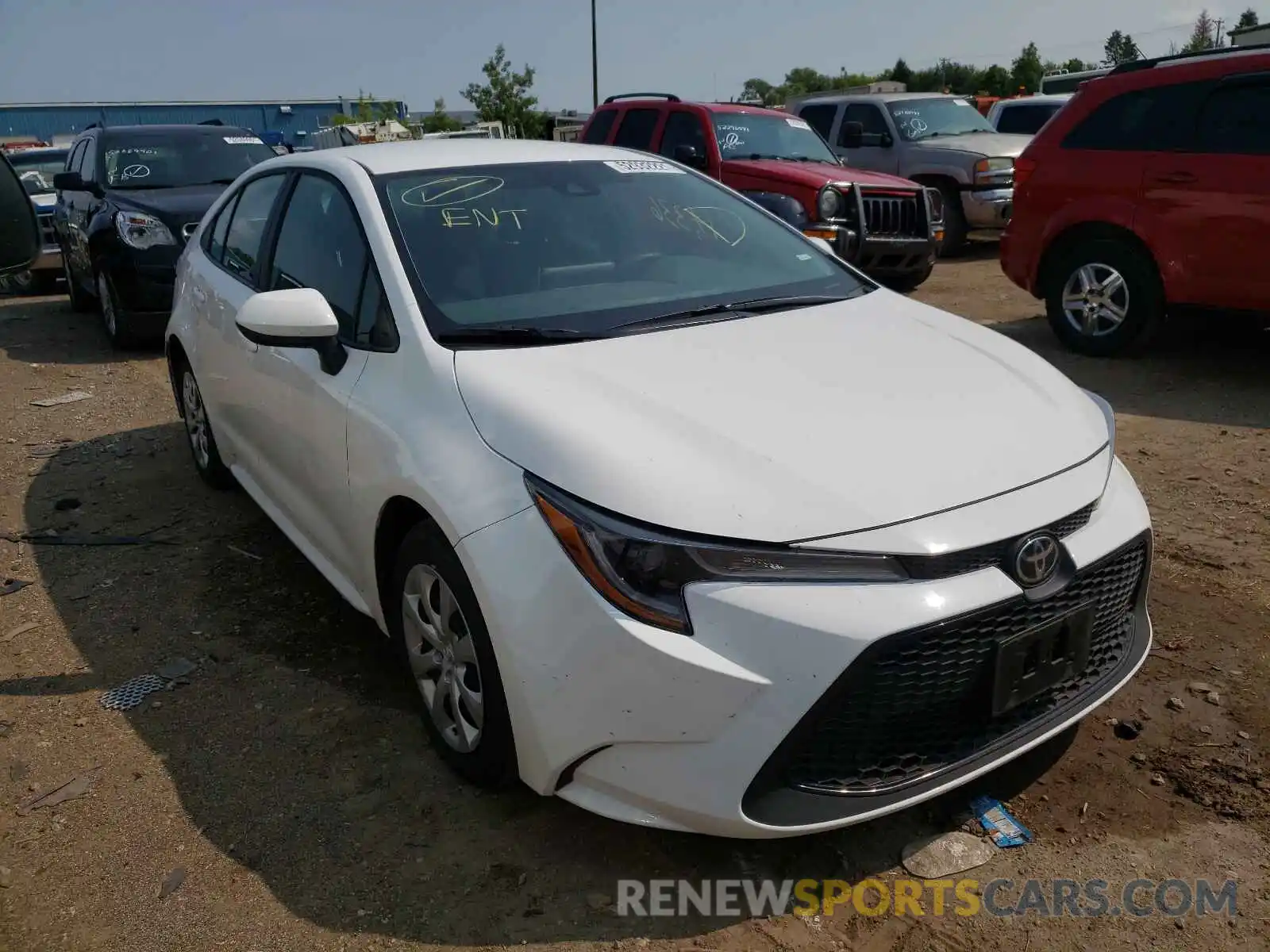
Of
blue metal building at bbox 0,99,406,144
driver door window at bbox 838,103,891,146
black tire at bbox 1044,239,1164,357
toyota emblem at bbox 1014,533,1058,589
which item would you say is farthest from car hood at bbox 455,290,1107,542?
blue metal building at bbox 0,99,406,144

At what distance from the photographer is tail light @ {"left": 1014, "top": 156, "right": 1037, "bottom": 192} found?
7375mm

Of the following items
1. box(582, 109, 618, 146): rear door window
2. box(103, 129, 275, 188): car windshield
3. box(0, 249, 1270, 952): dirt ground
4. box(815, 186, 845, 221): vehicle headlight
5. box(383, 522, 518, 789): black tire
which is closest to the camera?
box(0, 249, 1270, 952): dirt ground

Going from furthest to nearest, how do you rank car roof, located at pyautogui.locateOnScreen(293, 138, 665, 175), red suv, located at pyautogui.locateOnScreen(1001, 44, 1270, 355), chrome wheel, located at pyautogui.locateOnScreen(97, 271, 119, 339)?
chrome wheel, located at pyautogui.locateOnScreen(97, 271, 119, 339)
red suv, located at pyautogui.locateOnScreen(1001, 44, 1270, 355)
car roof, located at pyautogui.locateOnScreen(293, 138, 665, 175)

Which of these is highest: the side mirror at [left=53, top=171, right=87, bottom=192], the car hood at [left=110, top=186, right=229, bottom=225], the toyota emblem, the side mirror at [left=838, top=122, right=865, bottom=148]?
the side mirror at [left=838, top=122, right=865, bottom=148]

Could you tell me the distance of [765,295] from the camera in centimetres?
341

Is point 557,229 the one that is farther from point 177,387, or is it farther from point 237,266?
point 177,387

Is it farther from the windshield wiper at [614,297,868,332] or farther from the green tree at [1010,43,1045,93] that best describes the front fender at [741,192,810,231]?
the green tree at [1010,43,1045,93]

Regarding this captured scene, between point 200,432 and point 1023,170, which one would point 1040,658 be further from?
point 1023,170

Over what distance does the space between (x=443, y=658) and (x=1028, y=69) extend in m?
63.2

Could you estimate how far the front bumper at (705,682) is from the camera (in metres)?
2.13

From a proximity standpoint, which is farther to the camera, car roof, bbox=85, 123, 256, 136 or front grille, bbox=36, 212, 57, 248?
front grille, bbox=36, 212, 57, 248

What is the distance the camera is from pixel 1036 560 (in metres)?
2.31

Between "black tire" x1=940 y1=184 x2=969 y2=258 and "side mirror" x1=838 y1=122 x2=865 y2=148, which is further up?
"side mirror" x1=838 y1=122 x2=865 y2=148

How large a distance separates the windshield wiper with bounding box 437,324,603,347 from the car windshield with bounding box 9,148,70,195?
12236 mm
